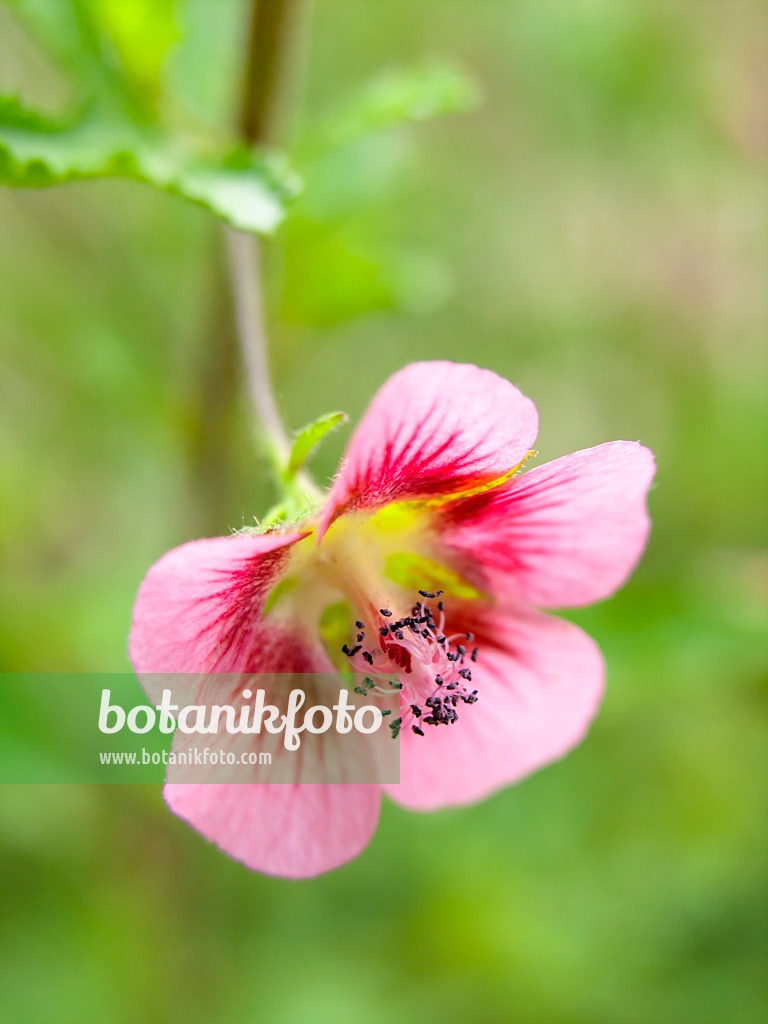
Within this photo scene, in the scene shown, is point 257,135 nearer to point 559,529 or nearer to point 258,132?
point 258,132

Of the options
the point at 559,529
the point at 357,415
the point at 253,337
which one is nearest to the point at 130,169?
the point at 253,337

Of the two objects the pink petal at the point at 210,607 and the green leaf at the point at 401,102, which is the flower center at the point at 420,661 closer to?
the pink petal at the point at 210,607

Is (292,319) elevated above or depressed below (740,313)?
below

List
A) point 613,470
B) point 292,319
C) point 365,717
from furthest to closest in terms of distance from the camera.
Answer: point 292,319
point 365,717
point 613,470

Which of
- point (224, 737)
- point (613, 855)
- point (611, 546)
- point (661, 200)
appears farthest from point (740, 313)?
point (224, 737)

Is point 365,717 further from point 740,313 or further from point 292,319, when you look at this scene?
point 740,313

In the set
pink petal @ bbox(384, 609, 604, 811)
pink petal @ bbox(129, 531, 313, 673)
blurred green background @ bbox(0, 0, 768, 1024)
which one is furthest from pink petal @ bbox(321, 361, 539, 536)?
blurred green background @ bbox(0, 0, 768, 1024)

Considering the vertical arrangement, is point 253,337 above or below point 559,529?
above
